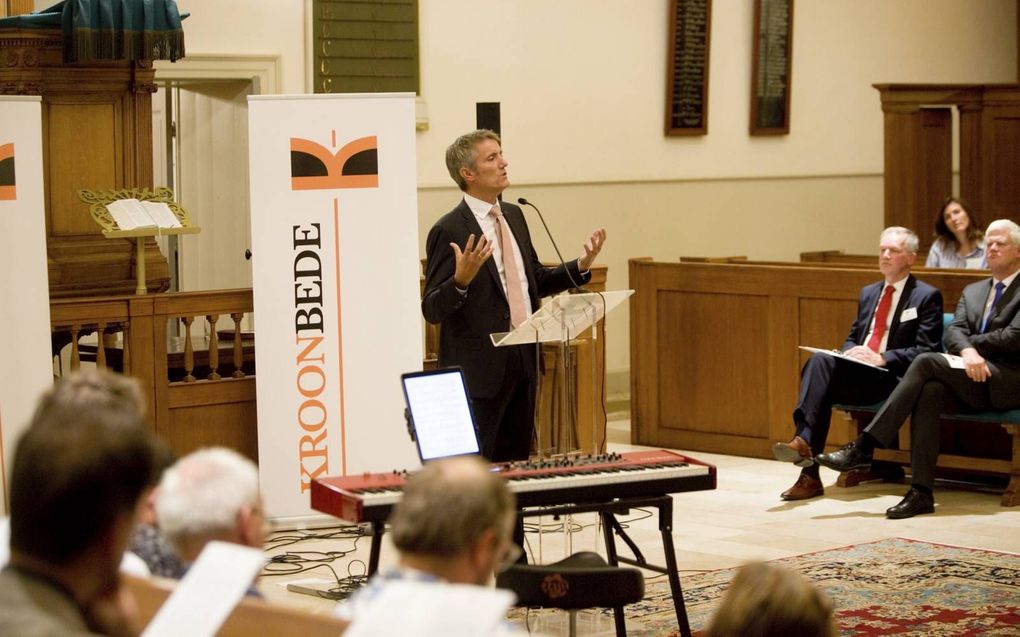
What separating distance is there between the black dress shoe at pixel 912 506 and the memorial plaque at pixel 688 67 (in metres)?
4.88

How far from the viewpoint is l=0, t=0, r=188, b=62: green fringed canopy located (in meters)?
6.64

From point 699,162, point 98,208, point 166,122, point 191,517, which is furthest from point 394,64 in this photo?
point 191,517

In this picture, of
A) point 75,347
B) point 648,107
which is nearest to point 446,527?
point 75,347

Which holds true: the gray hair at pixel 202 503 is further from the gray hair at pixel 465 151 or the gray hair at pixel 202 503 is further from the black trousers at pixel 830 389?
the black trousers at pixel 830 389

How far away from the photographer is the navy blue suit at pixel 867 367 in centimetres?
716

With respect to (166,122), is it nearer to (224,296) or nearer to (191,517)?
(224,296)

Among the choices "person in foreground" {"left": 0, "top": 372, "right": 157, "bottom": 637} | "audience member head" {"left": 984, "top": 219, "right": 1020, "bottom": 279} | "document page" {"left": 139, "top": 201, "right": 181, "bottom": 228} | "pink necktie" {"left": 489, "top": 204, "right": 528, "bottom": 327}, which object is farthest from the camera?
"audience member head" {"left": 984, "top": 219, "right": 1020, "bottom": 279}

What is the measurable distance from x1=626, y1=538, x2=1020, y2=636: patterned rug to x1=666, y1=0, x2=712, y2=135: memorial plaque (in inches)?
215

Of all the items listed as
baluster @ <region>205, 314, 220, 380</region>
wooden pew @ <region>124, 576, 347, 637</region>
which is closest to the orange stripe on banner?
baluster @ <region>205, 314, 220, 380</region>

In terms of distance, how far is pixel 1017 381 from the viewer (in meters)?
6.91

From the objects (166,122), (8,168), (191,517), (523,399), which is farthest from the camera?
(166,122)

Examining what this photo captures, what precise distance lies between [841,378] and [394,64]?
3.82m

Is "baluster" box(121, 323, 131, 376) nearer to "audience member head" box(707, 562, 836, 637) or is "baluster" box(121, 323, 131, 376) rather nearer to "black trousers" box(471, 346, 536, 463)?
"black trousers" box(471, 346, 536, 463)

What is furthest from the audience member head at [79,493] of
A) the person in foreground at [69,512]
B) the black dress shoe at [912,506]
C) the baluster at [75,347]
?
the black dress shoe at [912,506]
